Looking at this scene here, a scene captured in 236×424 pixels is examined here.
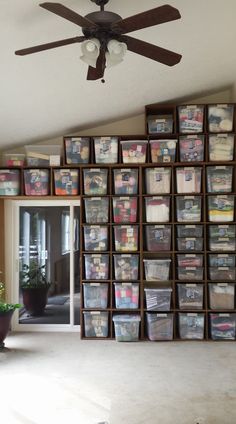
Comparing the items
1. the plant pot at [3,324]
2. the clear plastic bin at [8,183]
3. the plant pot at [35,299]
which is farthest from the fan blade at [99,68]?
the plant pot at [35,299]

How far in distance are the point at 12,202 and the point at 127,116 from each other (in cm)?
187

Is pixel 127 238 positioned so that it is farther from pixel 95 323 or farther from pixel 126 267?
pixel 95 323

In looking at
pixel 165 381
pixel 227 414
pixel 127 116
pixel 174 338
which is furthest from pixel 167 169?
pixel 227 414

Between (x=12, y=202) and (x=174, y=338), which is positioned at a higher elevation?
(x=12, y=202)

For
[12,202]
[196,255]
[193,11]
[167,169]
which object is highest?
[193,11]

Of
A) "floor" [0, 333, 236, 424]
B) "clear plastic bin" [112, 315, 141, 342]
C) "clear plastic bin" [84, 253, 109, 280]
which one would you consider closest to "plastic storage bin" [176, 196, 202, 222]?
"clear plastic bin" [84, 253, 109, 280]

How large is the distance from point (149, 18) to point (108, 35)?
0.28 metres

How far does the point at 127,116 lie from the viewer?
4.90 m

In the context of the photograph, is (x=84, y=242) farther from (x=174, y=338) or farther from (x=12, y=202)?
(x=174, y=338)

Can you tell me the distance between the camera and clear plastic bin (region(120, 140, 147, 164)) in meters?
4.57

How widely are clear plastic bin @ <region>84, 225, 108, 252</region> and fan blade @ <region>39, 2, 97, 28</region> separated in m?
2.81

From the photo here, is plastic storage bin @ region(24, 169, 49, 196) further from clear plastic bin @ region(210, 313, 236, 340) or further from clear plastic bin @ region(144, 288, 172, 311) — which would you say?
clear plastic bin @ region(210, 313, 236, 340)

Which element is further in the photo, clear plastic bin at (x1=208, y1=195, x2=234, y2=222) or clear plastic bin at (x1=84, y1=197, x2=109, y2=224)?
clear plastic bin at (x1=84, y1=197, x2=109, y2=224)

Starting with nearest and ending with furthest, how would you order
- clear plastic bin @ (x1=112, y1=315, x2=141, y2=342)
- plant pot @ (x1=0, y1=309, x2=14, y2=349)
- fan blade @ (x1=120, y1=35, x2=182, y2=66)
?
fan blade @ (x1=120, y1=35, x2=182, y2=66) → plant pot @ (x1=0, y1=309, x2=14, y2=349) → clear plastic bin @ (x1=112, y1=315, x2=141, y2=342)
